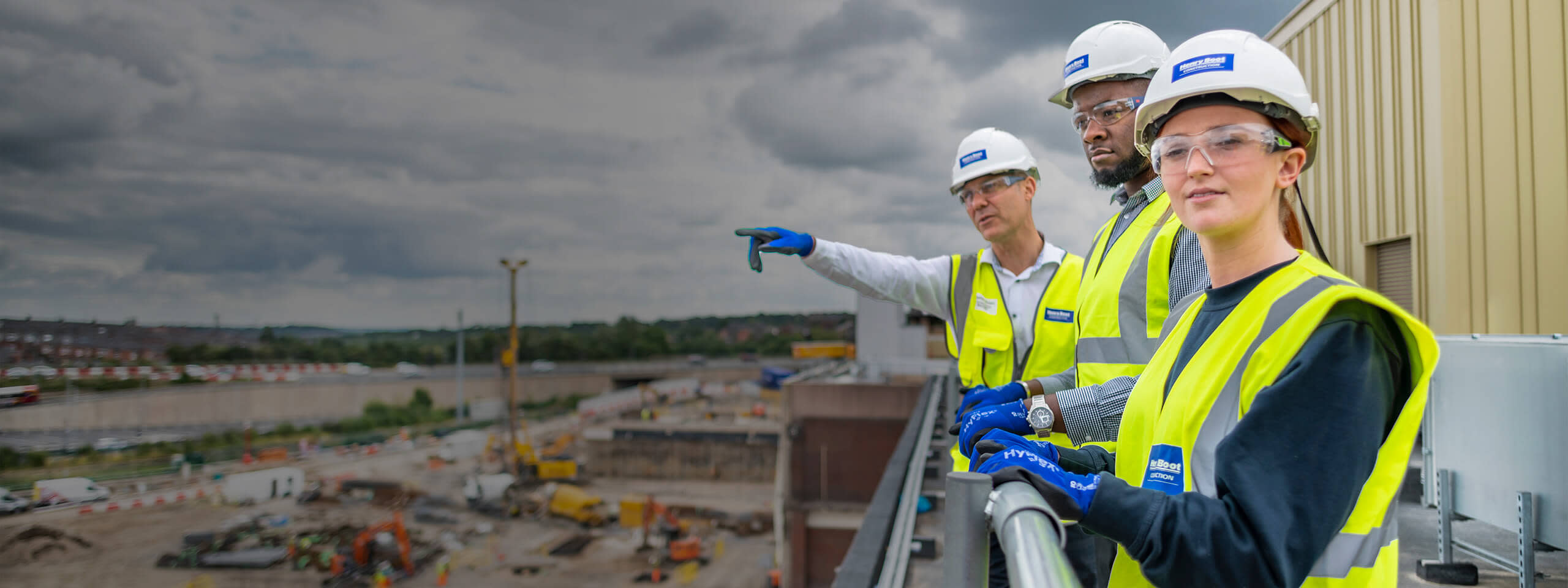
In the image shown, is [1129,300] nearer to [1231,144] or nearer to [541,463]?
[1231,144]

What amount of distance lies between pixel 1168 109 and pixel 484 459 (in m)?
47.9

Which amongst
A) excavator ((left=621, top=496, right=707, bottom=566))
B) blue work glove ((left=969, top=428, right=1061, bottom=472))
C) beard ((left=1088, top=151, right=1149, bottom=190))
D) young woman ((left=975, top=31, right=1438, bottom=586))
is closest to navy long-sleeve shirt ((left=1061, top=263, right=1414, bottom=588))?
young woman ((left=975, top=31, right=1438, bottom=586))

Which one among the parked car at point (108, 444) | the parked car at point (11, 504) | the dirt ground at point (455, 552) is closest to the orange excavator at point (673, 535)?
the dirt ground at point (455, 552)

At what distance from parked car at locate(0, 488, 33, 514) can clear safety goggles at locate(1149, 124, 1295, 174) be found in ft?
145

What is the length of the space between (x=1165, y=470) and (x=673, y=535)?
32998 millimetres

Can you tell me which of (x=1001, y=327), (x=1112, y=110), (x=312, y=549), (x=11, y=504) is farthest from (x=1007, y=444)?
(x=11, y=504)

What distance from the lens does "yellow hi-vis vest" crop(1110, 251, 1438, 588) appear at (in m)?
0.88

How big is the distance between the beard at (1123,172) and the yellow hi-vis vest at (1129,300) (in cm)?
18

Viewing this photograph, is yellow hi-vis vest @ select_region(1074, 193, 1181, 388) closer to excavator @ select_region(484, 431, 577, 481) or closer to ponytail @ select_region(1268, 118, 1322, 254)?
ponytail @ select_region(1268, 118, 1322, 254)

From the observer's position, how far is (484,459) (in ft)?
145

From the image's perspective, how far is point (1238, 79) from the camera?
109 cm

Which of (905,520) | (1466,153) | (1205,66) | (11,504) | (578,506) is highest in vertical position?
(1466,153)

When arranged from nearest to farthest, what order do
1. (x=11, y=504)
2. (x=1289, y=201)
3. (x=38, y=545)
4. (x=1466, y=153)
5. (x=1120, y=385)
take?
(x=1289, y=201), (x=1120, y=385), (x=1466, y=153), (x=11, y=504), (x=38, y=545)

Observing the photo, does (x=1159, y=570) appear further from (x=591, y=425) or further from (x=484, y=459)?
(x=484, y=459)
